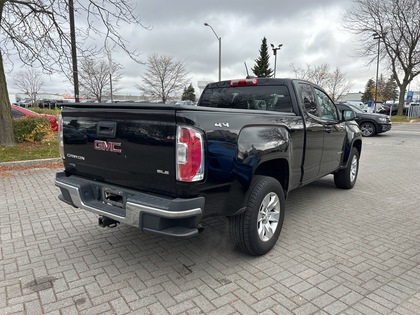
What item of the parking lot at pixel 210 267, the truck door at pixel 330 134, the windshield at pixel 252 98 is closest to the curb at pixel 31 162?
the parking lot at pixel 210 267

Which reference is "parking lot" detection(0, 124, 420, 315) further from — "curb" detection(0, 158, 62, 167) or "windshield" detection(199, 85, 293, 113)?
"curb" detection(0, 158, 62, 167)

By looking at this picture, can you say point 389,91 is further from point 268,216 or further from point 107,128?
point 107,128

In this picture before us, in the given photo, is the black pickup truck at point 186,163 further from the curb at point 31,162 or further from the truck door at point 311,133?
the curb at point 31,162

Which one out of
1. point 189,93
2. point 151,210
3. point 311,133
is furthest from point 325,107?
point 189,93

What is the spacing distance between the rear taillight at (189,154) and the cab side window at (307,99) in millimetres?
2226

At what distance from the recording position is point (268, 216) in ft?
11.2

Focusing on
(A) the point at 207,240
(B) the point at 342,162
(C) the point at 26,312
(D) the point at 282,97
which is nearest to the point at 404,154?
(B) the point at 342,162

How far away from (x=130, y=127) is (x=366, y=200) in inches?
179

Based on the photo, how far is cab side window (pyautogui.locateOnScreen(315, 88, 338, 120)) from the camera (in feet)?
15.8

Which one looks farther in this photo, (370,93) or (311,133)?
(370,93)

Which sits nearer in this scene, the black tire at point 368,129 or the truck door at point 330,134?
the truck door at point 330,134

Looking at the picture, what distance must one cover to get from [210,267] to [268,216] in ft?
2.72

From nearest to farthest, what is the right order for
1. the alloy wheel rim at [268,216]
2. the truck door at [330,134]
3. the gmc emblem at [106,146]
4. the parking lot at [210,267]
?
the parking lot at [210,267] < the gmc emblem at [106,146] < the alloy wheel rim at [268,216] < the truck door at [330,134]

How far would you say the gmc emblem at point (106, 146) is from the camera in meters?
2.85
